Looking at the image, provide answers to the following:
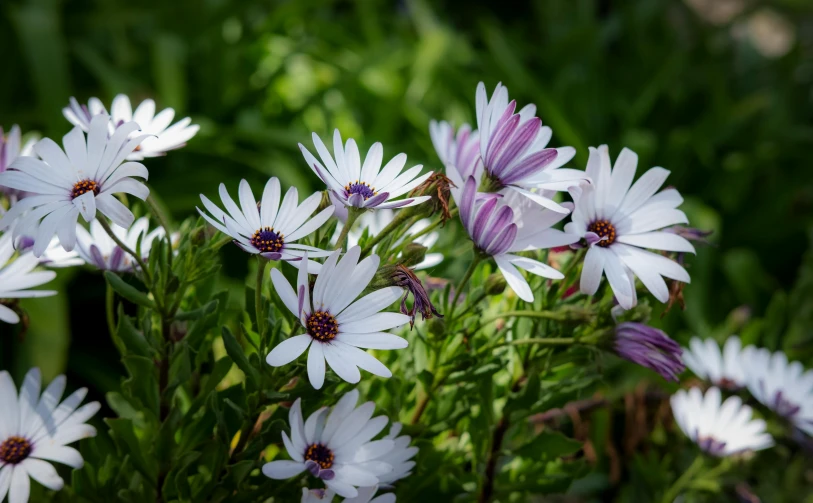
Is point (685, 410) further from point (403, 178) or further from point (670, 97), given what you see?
point (670, 97)

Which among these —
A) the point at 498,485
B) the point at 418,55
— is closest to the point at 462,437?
the point at 498,485

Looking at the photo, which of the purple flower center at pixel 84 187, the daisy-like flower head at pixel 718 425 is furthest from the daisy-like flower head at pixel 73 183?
the daisy-like flower head at pixel 718 425

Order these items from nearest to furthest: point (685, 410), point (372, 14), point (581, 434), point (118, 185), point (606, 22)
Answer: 1. point (118, 185)
2. point (685, 410)
3. point (581, 434)
4. point (372, 14)
5. point (606, 22)

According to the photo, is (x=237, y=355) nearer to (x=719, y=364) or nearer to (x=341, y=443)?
(x=341, y=443)

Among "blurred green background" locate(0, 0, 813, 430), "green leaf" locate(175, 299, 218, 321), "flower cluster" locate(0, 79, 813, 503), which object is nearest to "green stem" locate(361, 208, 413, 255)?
"flower cluster" locate(0, 79, 813, 503)

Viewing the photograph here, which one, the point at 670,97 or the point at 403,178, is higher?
the point at 670,97

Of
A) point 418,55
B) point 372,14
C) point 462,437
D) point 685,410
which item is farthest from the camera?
point 372,14
